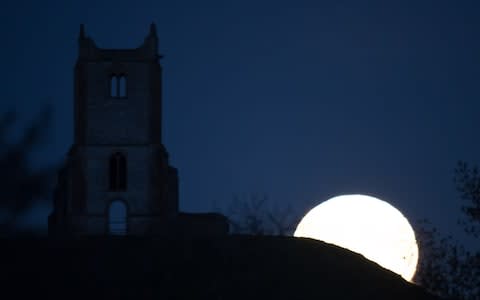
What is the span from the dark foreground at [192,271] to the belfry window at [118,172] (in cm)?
1888

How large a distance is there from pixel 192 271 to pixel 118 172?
22.5 m

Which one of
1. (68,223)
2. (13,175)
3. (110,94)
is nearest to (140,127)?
(110,94)

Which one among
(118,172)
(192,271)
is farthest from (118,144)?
(192,271)

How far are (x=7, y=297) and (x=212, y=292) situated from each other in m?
4.77

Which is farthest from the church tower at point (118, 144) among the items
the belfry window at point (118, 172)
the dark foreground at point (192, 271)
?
the dark foreground at point (192, 271)

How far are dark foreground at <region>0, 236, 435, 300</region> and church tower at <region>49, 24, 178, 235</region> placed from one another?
18.4m

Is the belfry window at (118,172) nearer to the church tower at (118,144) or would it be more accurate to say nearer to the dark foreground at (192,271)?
the church tower at (118,144)

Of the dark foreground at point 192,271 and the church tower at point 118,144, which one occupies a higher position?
the church tower at point 118,144

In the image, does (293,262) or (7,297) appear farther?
(293,262)

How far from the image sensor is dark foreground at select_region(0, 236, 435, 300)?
27422 millimetres

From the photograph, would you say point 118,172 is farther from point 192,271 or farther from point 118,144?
point 192,271

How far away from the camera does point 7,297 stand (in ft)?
88.7

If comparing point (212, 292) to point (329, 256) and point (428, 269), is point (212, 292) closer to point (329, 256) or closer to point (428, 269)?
point (329, 256)

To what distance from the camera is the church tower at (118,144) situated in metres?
50.0
